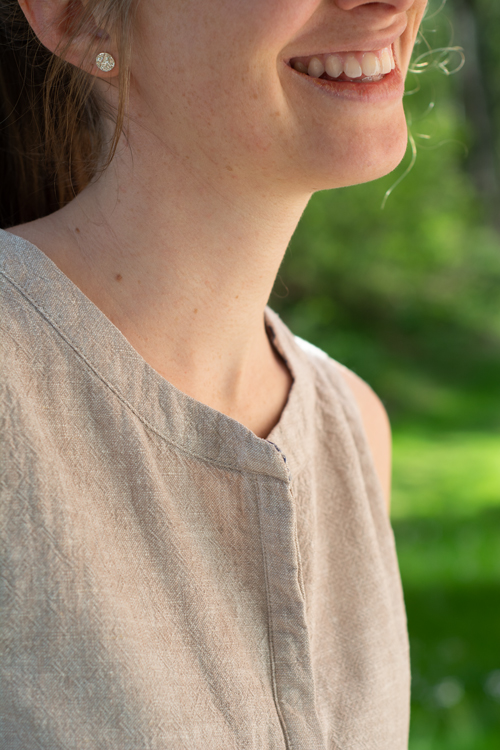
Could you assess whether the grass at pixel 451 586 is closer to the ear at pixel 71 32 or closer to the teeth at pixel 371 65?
the teeth at pixel 371 65

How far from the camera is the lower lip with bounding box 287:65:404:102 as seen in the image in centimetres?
121

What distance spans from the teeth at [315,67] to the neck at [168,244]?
0.61ft

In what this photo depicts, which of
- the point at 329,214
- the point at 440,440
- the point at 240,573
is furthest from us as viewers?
the point at 329,214

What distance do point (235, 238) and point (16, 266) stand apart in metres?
0.38

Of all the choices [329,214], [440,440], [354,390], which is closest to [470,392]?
[440,440]

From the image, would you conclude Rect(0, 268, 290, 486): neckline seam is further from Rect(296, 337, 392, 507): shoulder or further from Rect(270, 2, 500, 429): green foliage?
Rect(270, 2, 500, 429): green foliage

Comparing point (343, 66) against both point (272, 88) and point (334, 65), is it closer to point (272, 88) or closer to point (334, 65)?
point (334, 65)

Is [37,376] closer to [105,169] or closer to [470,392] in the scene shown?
[105,169]

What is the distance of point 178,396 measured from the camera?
1252mm

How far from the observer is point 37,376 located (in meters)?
1.15

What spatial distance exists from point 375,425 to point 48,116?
104 centimetres

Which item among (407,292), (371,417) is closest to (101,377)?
(371,417)

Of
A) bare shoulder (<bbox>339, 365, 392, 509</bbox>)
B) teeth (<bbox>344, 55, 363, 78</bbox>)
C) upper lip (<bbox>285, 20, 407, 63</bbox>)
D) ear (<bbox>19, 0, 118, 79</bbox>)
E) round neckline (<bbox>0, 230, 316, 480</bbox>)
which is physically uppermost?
ear (<bbox>19, 0, 118, 79</bbox>)

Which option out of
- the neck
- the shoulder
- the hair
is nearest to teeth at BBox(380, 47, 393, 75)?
the neck
